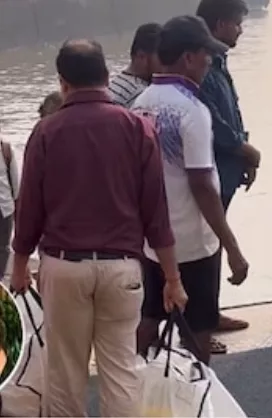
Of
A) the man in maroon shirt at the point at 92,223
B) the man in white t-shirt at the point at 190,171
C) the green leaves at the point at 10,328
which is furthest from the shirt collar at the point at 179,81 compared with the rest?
the green leaves at the point at 10,328

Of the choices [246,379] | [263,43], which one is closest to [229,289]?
[246,379]

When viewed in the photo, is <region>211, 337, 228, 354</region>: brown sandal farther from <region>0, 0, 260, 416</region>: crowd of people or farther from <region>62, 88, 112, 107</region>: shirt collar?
<region>62, 88, 112, 107</region>: shirt collar

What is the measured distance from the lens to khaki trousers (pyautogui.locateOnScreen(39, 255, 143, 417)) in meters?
2.56

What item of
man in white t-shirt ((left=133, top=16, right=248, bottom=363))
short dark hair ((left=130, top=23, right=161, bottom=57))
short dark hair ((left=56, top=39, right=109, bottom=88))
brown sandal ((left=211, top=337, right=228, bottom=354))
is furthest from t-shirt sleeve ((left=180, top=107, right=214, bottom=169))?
brown sandal ((left=211, top=337, right=228, bottom=354))

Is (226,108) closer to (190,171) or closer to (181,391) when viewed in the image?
(190,171)

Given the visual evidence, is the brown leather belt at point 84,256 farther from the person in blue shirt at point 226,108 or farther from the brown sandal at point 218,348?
the brown sandal at point 218,348

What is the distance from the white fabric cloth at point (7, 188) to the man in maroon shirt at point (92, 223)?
43.4 inches

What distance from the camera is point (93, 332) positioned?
2.65 meters

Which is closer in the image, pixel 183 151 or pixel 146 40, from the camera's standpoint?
pixel 183 151

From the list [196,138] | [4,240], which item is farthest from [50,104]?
[196,138]

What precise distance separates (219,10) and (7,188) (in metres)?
1.03

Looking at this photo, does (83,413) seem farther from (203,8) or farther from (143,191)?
(203,8)

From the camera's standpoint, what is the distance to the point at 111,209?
252 cm

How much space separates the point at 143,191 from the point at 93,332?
407mm
